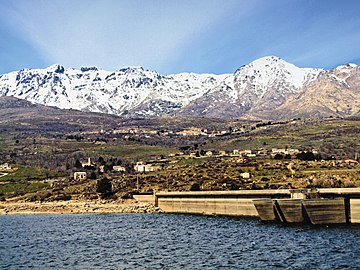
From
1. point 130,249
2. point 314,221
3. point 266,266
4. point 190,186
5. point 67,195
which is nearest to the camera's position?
point 266,266

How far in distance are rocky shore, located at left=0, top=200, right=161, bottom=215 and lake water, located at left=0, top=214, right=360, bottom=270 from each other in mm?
32336

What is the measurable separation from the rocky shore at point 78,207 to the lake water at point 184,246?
3234 cm

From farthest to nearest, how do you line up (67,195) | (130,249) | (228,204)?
(67,195)
(228,204)
(130,249)

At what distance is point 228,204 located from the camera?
98312 millimetres

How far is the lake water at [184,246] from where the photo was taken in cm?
5091

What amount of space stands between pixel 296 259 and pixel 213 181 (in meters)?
81.5

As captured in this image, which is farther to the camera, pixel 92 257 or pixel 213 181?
pixel 213 181

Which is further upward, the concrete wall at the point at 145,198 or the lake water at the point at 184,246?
the concrete wall at the point at 145,198

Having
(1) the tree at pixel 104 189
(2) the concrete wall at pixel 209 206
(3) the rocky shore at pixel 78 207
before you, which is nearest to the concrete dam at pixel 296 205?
(2) the concrete wall at pixel 209 206

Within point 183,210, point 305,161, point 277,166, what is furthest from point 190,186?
point 305,161

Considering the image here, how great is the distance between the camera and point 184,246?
61.8 m

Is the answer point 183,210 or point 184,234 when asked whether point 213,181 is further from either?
point 184,234

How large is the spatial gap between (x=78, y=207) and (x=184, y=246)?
69.3 metres

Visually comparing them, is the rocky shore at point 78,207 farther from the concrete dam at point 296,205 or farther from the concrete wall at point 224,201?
the concrete dam at point 296,205
